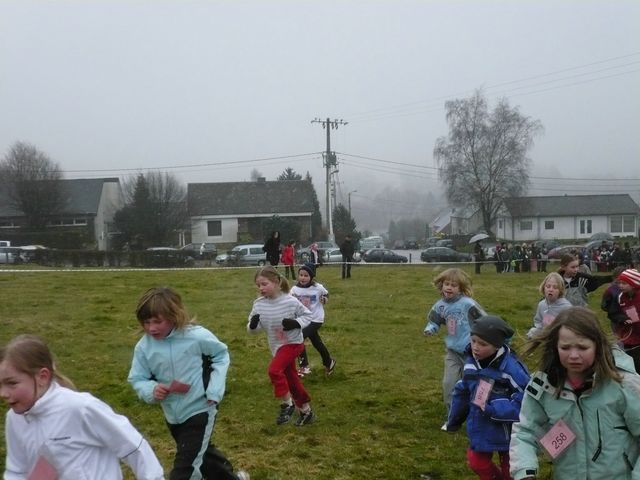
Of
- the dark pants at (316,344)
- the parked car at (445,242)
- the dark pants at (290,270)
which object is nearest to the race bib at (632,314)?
the dark pants at (316,344)

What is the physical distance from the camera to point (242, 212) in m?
70.7

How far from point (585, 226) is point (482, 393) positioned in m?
84.4

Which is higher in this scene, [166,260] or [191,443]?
[166,260]

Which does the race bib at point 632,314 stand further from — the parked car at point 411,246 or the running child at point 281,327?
the parked car at point 411,246

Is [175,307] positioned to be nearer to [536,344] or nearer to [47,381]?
[47,381]

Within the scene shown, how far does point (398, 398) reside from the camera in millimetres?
8023

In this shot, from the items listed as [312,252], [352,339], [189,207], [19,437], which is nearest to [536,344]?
[19,437]

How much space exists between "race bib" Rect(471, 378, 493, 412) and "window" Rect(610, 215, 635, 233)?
85.2 metres

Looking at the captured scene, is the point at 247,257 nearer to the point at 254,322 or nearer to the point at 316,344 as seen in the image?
the point at 316,344

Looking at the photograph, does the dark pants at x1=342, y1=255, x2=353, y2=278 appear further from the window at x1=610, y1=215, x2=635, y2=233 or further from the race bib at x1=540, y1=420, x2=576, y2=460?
the window at x1=610, y1=215, x2=635, y2=233

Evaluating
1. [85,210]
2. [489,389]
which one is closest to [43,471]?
[489,389]

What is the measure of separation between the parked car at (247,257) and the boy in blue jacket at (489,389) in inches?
1321

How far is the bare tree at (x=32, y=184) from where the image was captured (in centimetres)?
5997

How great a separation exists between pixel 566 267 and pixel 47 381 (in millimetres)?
6688
